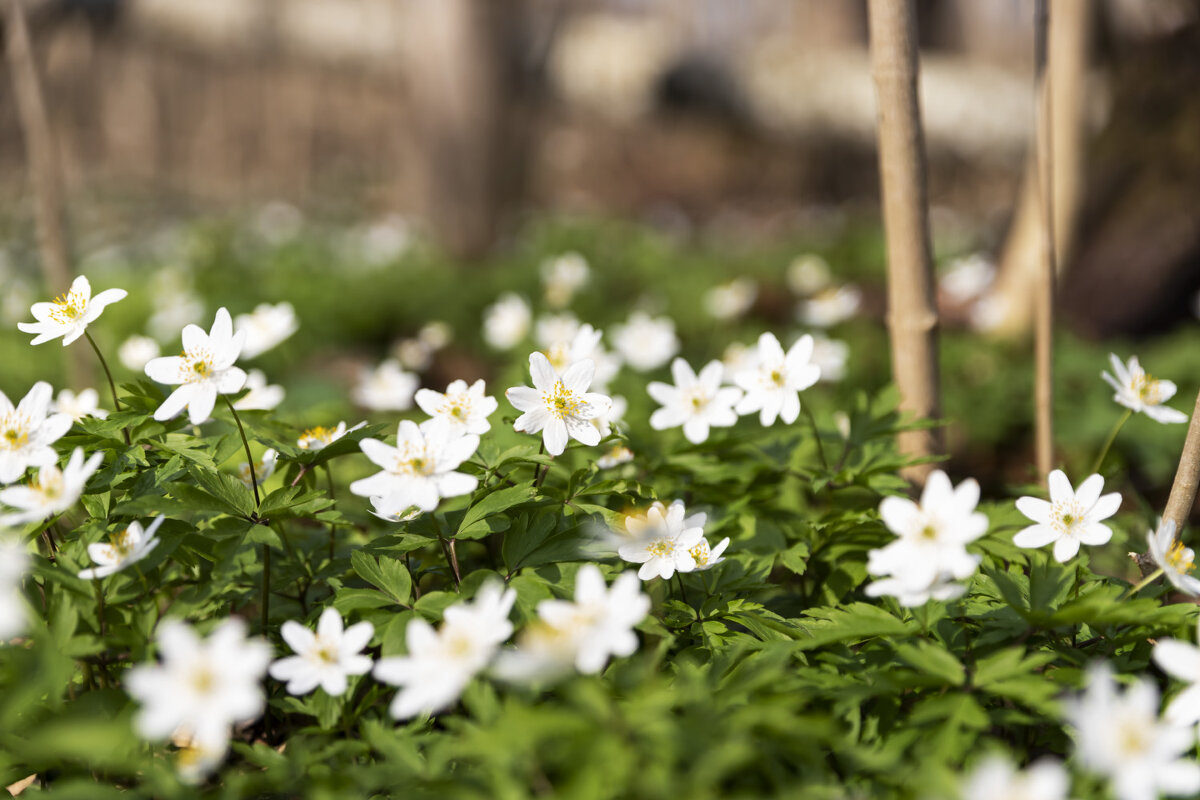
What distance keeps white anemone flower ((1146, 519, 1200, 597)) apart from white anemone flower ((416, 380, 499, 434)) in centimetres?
106

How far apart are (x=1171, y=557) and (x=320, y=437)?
1542 mm

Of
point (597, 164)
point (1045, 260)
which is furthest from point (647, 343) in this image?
point (597, 164)

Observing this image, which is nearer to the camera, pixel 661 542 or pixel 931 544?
pixel 931 544

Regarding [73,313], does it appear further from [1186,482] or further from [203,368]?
[1186,482]

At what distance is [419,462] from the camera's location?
52.9 inches

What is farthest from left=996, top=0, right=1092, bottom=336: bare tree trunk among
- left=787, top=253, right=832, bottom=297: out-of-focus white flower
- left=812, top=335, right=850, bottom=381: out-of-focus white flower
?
left=812, top=335, right=850, bottom=381: out-of-focus white flower

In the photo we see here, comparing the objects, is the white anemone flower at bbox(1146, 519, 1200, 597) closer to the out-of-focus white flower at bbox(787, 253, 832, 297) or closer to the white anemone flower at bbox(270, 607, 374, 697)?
the white anemone flower at bbox(270, 607, 374, 697)

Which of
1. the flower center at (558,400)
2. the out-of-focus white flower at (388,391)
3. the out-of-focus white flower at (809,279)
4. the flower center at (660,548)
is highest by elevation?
the flower center at (558,400)

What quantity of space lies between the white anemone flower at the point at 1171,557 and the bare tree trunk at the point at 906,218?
1.78ft

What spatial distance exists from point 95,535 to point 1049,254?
216 cm

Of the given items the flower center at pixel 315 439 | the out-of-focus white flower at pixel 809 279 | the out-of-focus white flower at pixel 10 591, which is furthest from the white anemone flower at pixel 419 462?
the out-of-focus white flower at pixel 809 279

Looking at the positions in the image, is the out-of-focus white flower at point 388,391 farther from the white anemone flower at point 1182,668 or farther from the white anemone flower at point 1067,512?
the white anemone flower at point 1182,668

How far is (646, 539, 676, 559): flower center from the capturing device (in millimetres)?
1438

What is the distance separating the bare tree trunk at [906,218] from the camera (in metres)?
1.94
